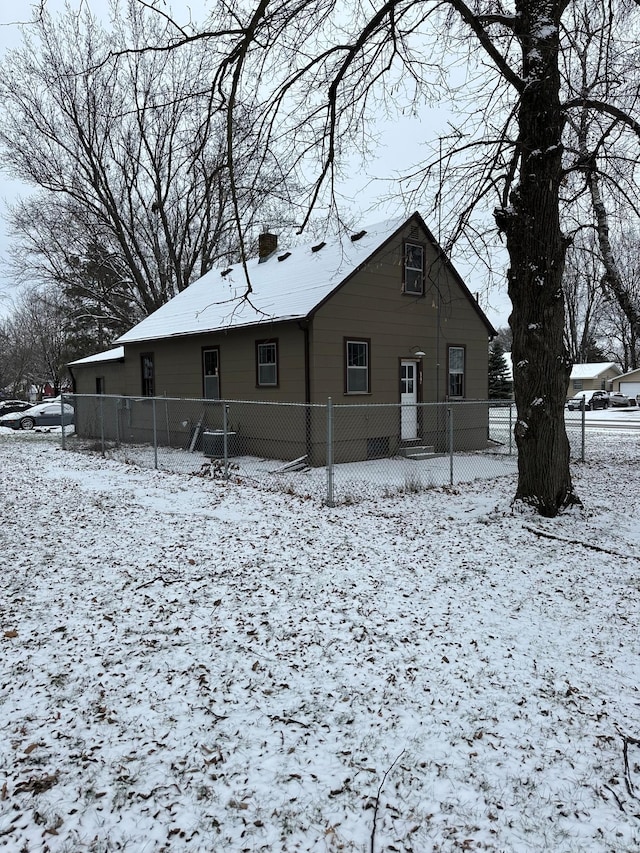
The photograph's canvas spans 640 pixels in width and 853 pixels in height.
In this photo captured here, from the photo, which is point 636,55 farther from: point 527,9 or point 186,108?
point 186,108

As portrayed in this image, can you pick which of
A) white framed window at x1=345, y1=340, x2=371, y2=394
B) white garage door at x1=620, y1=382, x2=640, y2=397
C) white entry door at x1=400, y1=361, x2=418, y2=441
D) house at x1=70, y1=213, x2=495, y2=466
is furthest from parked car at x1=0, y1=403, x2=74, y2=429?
white garage door at x1=620, y1=382, x2=640, y2=397

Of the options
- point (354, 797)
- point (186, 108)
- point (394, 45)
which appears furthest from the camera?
point (394, 45)

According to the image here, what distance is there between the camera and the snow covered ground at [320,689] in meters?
2.27

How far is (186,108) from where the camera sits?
5777 mm

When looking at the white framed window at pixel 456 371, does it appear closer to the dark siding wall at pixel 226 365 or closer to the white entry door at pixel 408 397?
the white entry door at pixel 408 397

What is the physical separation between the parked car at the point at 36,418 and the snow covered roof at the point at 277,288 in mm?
8804

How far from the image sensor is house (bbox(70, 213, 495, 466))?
12.1 meters

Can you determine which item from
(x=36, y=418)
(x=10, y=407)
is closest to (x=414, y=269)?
(x=36, y=418)

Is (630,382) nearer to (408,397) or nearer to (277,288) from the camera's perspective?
(408,397)

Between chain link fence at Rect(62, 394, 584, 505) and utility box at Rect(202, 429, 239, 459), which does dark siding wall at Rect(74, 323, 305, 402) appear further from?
utility box at Rect(202, 429, 239, 459)

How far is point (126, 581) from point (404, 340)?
10400 millimetres

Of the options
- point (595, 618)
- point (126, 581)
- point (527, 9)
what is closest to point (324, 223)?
point (527, 9)

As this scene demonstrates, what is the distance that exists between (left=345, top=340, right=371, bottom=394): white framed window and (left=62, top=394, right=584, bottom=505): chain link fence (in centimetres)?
53

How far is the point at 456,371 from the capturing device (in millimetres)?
15422
